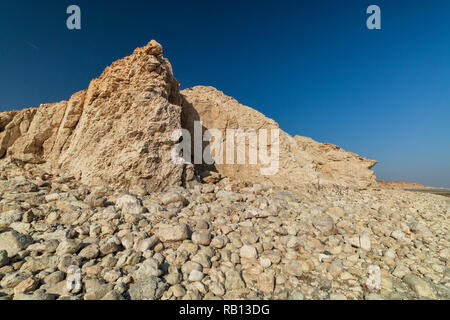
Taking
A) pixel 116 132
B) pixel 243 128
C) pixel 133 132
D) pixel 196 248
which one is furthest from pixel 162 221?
pixel 243 128

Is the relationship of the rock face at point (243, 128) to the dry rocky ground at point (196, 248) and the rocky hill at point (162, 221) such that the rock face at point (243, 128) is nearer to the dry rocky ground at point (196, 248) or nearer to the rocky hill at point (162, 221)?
the rocky hill at point (162, 221)

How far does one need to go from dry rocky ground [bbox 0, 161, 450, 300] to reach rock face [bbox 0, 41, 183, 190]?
63 cm

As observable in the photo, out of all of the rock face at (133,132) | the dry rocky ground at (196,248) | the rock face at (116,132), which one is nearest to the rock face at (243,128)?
the rock face at (133,132)

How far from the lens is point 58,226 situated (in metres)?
3.59

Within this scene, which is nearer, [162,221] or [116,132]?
[162,221]

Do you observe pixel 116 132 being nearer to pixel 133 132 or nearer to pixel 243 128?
pixel 133 132

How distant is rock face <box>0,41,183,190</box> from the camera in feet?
18.2

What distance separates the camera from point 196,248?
3.42 metres

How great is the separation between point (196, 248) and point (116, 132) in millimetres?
4486

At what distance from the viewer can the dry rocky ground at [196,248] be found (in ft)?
8.84

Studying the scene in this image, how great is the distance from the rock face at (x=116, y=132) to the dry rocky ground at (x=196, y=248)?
0.63 meters

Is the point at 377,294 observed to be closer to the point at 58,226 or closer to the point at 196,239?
the point at 196,239
